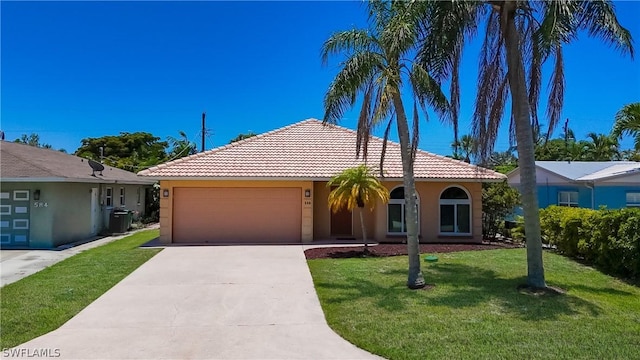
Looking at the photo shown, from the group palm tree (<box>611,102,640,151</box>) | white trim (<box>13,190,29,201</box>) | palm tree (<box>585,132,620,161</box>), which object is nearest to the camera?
palm tree (<box>611,102,640,151</box>)

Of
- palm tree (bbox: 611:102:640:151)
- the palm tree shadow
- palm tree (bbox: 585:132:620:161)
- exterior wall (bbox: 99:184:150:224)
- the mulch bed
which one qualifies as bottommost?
the palm tree shadow

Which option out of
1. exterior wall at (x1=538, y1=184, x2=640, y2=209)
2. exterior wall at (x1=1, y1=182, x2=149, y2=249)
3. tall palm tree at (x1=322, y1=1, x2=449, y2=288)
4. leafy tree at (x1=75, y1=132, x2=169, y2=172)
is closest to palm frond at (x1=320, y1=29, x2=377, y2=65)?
tall palm tree at (x1=322, y1=1, x2=449, y2=288)

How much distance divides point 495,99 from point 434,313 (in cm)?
558

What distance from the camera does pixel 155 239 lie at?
17734 millimetres

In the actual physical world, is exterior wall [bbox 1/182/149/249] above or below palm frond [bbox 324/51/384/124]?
below

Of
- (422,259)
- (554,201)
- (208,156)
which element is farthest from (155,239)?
(554,201)

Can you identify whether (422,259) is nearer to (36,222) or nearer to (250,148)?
(250,148)

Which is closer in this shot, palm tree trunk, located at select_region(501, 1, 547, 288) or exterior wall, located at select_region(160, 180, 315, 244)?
palm tree trunk, located at select_region(501, 1, 547, 288)

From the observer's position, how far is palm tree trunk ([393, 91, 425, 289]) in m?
9.04

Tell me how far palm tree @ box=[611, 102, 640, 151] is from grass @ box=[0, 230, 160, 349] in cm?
1381

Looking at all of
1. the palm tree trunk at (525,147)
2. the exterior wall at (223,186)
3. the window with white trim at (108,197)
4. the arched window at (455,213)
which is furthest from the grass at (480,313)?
the window with white trim at (108,197)

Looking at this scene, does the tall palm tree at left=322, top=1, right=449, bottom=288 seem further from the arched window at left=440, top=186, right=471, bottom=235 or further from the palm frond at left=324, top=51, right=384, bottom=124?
the arched window at left=440, top=186, right=471, bottom=235

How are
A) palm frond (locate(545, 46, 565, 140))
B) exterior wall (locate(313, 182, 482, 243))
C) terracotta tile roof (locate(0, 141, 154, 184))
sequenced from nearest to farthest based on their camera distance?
palm frond (locate(545, 46, 565, 140))
terracotta tile roof (locate(0, 141, 154, 184))
exterior wall (locate(313, 182, 482, 243))

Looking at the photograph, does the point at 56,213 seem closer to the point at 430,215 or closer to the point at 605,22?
the point at 430,215
